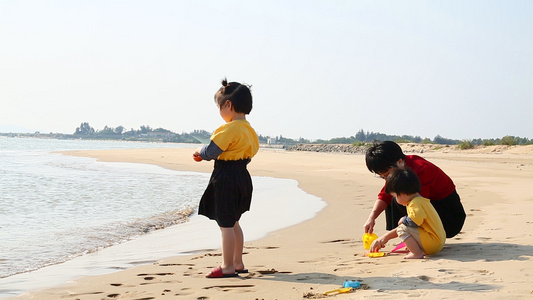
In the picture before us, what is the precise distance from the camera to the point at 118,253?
554 cm

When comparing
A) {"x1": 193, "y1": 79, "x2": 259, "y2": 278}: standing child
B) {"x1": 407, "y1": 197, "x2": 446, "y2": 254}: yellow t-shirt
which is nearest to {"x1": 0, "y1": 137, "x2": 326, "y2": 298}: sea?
{"x1": 193, "y1": 79, "x2": 259, "y2": 278}: standing child

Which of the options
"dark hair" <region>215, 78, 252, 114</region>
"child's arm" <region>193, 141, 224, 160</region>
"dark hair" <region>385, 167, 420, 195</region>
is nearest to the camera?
"child's arm" <region>193, 141, 224, 160</region>

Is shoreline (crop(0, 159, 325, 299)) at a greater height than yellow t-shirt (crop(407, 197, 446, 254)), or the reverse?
yellow t-shirt (crop(407, 197, 446, 254))

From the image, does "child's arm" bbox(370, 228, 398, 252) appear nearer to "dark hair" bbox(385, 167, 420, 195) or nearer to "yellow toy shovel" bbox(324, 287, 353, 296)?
"dark hair" bbox(385, 167, 420, 195)

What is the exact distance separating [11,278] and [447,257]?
10.8 feet

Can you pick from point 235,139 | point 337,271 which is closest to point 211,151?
point 235,139

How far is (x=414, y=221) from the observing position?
444cm

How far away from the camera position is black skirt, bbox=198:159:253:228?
4.25 metres

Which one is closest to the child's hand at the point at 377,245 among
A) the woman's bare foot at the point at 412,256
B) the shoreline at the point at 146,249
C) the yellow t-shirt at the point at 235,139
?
the woman's bare foot at the point at 412,256

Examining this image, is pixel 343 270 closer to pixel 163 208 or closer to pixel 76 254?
pixel 76 254

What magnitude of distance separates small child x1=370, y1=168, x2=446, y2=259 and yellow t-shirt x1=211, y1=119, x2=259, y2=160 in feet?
3.83

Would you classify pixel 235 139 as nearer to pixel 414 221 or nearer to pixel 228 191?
pixel 228 191

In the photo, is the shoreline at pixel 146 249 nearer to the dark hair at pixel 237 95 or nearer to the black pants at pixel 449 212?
the dark hair at pixel 237 95

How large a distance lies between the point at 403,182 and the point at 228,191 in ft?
4.51
